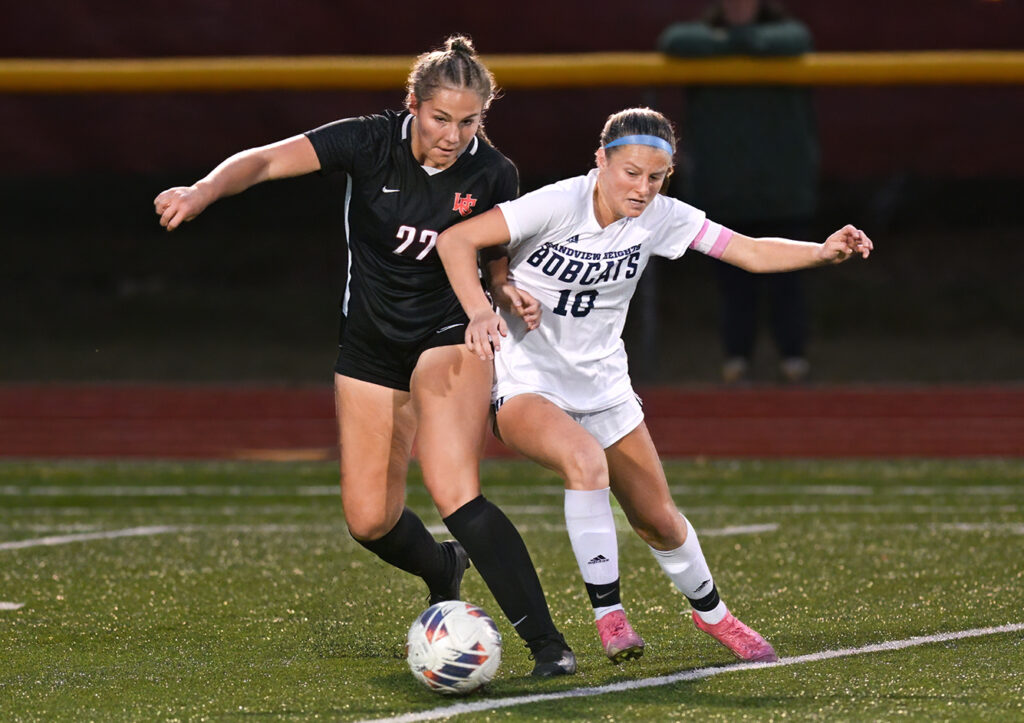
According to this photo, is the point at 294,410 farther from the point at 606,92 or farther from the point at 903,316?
the point at 903,316

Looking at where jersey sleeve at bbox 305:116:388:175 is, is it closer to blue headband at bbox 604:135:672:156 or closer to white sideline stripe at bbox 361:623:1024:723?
blue headband at bbox 604:135:672:156

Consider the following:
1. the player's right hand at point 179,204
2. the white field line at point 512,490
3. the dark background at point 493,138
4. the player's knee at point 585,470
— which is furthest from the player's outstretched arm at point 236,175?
the dark background at point 493,138

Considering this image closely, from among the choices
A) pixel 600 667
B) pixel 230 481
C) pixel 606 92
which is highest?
pixel 606 92

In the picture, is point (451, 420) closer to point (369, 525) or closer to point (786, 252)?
point (369, 525)

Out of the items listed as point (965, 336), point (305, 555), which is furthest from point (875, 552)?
point (965, 336)

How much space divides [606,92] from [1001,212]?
129 inches

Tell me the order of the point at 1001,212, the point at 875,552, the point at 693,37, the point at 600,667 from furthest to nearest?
the point at 1001,212 → the point at 693,37 → the point at 875,552 → the point at 600,667

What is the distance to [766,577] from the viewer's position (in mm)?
6363

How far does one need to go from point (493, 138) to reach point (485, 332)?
844cm

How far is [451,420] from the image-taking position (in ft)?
15.3

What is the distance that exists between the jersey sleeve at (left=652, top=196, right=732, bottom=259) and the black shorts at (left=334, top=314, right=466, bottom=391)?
2.16 feet

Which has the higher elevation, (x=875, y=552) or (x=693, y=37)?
(x=693, y=37)

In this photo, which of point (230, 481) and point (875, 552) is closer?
point (875, 552)

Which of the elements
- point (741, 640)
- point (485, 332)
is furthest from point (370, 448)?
point (741, 640)
